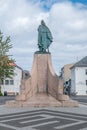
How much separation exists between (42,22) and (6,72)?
2747cm

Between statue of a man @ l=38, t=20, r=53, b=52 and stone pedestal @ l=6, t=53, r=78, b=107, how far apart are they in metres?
0.80

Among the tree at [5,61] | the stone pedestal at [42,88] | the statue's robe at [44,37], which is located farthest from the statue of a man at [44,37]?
the tree at [5,61]

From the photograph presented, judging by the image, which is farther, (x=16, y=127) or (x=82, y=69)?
(x=82, y=69)

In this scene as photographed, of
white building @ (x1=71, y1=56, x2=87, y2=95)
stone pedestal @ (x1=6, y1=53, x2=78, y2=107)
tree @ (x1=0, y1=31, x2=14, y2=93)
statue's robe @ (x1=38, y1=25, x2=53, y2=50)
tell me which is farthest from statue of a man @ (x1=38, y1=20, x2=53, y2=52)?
white building @ (x1=71, y1=56, x2=87, y2=95)

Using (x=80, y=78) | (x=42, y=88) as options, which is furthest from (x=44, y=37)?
(x=80, y=78)

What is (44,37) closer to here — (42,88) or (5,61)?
(42,88)

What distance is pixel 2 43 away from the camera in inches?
2051

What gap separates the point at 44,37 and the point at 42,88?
375 centimetres

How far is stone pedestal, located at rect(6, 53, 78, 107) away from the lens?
71.9ft

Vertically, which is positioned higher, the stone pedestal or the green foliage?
the green foliage

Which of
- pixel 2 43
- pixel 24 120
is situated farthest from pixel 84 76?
pixel 24 120

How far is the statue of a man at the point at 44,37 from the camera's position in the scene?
23.9 metres

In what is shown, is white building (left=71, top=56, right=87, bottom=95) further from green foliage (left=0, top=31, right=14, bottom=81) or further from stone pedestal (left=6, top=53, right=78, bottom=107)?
stone pedestal (left=6, top=53, right=78, bottom=107)

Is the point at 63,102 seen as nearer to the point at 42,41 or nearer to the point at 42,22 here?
the point at 42,41
